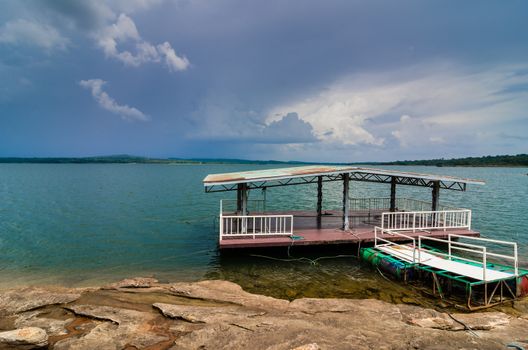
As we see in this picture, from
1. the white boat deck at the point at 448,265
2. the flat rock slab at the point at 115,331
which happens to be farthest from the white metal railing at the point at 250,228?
the flat rock slab at the point at 115,331

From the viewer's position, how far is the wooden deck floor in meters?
12.1

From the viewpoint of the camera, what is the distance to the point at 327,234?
1354cm

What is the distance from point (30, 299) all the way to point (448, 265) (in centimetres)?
1336

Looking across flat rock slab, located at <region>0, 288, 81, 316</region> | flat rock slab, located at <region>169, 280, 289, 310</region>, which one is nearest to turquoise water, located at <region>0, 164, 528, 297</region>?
A: flat rock slab, located at <region>169, 280, 289, 310</region>

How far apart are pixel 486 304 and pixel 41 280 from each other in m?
16.0

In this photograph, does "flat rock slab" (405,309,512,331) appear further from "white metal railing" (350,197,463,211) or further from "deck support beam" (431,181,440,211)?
"white metal railing" (350,197,463,211)

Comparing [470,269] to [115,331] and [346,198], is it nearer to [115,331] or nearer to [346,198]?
[346,198]

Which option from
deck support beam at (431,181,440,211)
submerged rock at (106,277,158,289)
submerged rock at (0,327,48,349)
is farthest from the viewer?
deck support beam at (431,181,440,211)

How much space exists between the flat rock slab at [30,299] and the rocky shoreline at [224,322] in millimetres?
25

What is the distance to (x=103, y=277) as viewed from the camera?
11.8 meters

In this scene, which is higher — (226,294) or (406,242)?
(406,242)

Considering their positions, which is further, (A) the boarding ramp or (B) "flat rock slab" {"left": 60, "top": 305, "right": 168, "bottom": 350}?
(A) the boarding ramp

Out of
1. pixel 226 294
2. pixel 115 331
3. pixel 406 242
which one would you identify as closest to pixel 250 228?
pixel 226 294

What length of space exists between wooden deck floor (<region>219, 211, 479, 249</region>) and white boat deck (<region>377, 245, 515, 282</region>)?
1.29m
